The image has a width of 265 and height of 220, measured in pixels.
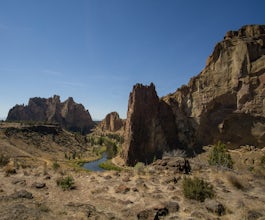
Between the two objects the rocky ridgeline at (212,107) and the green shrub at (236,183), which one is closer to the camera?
the green shrub at (236,183)

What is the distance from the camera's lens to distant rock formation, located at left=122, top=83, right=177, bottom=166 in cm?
8669

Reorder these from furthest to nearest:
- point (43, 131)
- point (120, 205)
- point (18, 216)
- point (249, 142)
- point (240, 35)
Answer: point (43, 131), point (240, 35), point (249, 142), point (120, 205), point (18, 216)

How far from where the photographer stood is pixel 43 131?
116 m

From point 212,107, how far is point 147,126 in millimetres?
25995

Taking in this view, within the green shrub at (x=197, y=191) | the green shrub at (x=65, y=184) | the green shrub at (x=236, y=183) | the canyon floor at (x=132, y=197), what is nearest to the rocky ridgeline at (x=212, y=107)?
the canyon floor at (x=132, y=197)

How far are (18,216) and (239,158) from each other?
236ft

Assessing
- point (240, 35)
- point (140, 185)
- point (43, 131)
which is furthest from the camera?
point (43, 131)

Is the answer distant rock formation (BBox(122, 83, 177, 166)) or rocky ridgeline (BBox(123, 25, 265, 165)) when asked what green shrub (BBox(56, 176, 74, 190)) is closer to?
rocky ridgeline (BBox(123, 25, 265, 165))

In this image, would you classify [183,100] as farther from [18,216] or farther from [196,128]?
[18,216]

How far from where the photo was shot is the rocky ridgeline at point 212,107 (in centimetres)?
7381

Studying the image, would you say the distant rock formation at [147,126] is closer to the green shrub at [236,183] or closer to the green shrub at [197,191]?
Result: the green shrub at [236,183]

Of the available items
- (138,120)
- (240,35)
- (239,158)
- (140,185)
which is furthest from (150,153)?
(140,185)

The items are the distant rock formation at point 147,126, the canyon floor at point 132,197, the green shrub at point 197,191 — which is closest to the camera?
the canyon floor at point 132,197

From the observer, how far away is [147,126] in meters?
90.9
